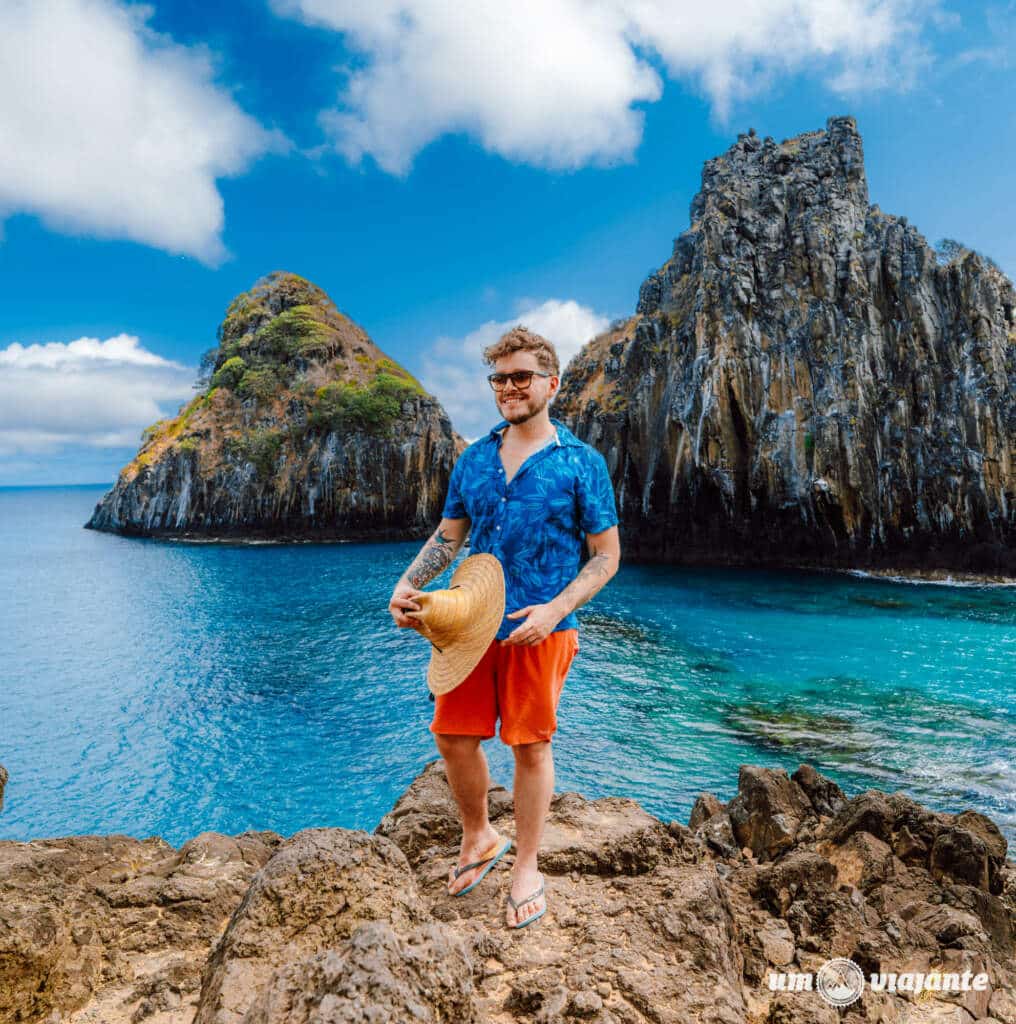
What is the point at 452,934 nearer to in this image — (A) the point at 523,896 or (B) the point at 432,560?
(A) the point at 523,896

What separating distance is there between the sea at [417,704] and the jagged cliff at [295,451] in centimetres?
2405

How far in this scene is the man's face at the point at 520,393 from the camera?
3.04m

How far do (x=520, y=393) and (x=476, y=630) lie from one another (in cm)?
114

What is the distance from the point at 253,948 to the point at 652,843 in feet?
7.99

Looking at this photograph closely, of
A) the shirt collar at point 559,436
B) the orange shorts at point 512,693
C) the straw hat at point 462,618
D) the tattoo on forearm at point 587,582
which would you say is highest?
the shirt collar at point 559,436

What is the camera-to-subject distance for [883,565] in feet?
103

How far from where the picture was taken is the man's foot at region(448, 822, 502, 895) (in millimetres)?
3236

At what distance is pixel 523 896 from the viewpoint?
2.97 meters

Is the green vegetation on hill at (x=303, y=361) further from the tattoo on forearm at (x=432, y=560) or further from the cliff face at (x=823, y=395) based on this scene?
the tattoo on forearm at (x=432, y=560)

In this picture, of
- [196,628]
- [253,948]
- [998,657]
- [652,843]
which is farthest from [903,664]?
[196,628]

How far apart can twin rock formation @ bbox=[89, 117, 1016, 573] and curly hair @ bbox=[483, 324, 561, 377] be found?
32.4 meters

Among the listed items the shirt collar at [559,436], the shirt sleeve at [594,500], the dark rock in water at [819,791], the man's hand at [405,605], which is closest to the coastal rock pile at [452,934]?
the man's hand at [405,605]

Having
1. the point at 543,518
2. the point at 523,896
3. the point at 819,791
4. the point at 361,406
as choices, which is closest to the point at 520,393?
the point at 543,518

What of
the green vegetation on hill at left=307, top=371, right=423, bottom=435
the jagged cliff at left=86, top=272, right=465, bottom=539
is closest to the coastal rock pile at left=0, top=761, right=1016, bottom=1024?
the jagged cliff at left=86, top=272, right=465, bottom=539
